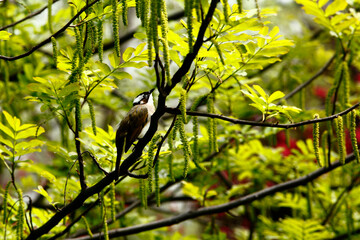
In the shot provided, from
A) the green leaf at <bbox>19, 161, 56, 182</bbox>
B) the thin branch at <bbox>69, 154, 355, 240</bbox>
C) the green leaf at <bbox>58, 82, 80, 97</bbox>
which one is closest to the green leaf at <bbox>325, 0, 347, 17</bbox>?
the thin branch at <bbox>69, 154, 355, 240</bbox>

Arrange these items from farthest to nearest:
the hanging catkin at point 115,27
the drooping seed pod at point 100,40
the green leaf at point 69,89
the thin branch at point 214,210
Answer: the thin branch at point 214,210, the green leaf at point 69,89, the drooping seed pod at point 100,40, the hanging catkin at point 115,27

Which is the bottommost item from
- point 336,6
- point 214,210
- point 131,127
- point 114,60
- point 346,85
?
point 214,210

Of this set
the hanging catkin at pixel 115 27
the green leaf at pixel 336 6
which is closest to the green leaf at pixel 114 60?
the hanging catkin at pixel 115 27

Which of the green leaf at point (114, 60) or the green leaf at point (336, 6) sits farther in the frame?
the green leaf at point (336, 6)

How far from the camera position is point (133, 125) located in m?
2.44

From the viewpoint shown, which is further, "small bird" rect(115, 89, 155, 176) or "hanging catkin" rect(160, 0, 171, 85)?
"small bird" rect(115, 89, 155, 176)

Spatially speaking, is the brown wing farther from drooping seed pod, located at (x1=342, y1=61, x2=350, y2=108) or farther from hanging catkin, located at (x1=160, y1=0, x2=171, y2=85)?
drooping seed pod, located at (x1=342, y1=61, x2=350, y2=108)

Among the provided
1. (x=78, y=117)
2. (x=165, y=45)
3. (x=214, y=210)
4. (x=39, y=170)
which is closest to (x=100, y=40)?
(x=78, y=117)

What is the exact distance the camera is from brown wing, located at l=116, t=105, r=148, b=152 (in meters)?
2.33

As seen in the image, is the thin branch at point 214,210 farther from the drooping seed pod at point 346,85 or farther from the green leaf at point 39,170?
the green leaf at point 39,170

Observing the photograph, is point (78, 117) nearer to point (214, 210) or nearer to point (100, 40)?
point (100, 40)

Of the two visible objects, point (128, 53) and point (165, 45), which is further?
point (128, 53)

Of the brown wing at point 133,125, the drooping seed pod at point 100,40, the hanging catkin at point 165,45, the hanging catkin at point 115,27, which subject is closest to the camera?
the hanging catkin at point 165,45

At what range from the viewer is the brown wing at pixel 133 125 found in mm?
2326
